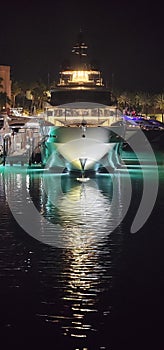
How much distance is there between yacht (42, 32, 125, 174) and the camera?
28953 mm

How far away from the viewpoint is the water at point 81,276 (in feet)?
25.5

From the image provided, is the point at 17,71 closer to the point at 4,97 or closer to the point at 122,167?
the point at 4,97

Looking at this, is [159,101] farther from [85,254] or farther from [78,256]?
[78,256]

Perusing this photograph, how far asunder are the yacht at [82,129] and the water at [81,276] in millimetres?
9843

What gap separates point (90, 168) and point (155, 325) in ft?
68.4

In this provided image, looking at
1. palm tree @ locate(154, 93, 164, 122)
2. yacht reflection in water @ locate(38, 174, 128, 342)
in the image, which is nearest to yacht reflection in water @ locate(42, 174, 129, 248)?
yacht reflection in water @ locate(38, 174, 128, 342)

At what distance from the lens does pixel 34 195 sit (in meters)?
20.4

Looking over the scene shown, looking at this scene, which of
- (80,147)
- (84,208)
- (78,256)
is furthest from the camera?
(80,147)

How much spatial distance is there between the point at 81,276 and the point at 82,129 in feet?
64.0

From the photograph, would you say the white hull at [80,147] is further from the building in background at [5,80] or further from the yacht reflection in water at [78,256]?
the building in background at [5,80]

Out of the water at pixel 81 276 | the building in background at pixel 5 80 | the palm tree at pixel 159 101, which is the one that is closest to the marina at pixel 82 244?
the water at pixel 81 276

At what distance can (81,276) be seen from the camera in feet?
33.8

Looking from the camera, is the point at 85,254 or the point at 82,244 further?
the point at 82,244

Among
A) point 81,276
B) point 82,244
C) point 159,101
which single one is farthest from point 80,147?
point 159,101
